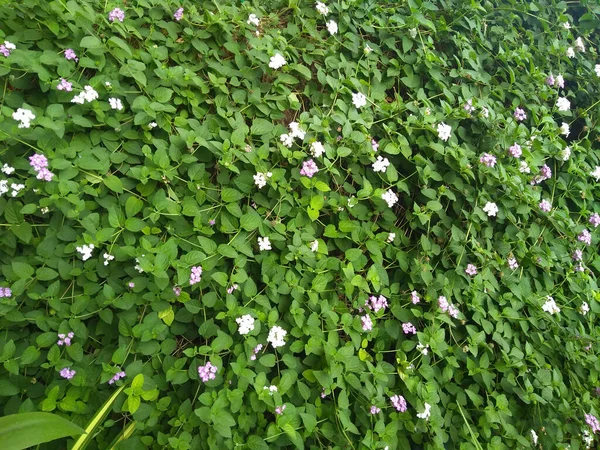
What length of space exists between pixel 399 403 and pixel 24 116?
5.65 feet

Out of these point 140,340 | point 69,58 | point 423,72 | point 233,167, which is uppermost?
point 423,72

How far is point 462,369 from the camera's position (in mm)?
1984

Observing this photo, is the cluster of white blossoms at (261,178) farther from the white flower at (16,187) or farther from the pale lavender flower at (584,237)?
the pale lavender flower at (584,237)

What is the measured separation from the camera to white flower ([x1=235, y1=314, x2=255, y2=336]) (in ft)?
5.16

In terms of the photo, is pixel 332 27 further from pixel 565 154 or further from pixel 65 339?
pixel 65 339

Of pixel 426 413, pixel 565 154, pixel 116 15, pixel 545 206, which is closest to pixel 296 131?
pixel 116 15

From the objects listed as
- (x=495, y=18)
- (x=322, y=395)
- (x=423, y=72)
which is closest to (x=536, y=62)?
(x=495, y=18)

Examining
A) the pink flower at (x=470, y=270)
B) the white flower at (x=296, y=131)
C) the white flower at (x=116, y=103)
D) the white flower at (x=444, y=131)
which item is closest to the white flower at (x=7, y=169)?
the white flower at (x=116, y=103)

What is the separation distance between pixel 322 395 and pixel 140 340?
71 cm

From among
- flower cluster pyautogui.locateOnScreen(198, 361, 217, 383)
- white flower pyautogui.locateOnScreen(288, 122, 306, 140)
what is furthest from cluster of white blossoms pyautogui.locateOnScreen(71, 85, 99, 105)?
flower cluster pyautogui.locateOnScreen(198, 361, 217, 383)

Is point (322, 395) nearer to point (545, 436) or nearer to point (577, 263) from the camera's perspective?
point (545, 436)

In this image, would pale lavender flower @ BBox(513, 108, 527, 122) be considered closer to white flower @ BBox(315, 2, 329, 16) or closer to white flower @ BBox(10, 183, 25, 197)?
white flower @ BBox(315, 2, 329, 16)

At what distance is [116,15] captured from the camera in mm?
1728

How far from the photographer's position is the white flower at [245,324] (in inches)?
61.9
